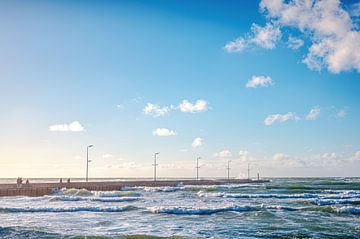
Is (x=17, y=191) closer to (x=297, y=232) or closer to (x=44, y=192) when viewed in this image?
(x=44, y=192)

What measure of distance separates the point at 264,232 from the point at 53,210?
19295 mm

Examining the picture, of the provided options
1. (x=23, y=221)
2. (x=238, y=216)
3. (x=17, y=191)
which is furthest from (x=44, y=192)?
(x=238, y=216)

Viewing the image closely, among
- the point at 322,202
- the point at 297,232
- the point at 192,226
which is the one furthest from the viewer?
the point at 322,202

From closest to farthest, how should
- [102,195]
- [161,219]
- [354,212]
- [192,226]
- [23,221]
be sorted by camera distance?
[192,226], [23,221], [161,219], [354,212], [102,195]

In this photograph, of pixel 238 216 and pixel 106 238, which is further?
pixel 238 216

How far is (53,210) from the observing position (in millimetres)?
32594

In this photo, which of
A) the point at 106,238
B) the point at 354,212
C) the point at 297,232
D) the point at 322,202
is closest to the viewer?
the point at 106,238

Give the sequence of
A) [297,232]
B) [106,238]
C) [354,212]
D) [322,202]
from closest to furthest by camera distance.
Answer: [106,238], [297,232], [354,212], [322,202]

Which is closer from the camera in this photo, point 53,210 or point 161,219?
point 161,219

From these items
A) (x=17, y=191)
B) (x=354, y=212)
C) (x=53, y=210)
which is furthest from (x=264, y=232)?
(x=17, y=191)

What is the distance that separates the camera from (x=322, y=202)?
40.7 m

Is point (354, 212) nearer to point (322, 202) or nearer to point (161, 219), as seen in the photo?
point (322, 202)

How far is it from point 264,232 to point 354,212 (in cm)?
1488

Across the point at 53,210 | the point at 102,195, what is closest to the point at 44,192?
the point at 102,195
